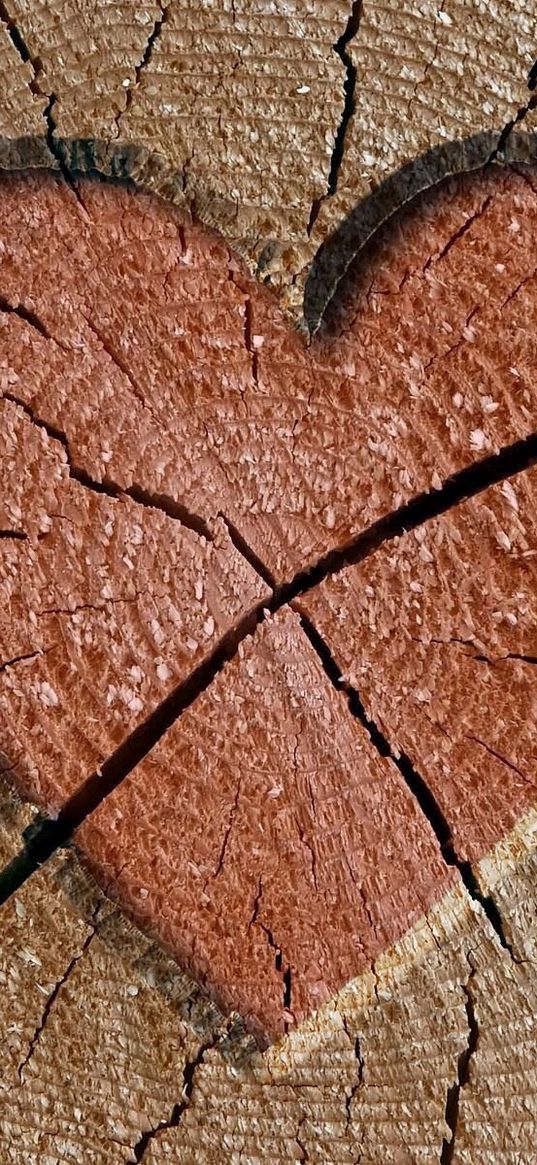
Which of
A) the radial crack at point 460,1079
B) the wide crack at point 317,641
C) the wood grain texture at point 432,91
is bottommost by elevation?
the radial crack at point 460,1079

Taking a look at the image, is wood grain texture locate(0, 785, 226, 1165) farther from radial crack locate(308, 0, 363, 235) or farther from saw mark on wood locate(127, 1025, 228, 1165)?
radial crack locate(308, 0, 363, 235)

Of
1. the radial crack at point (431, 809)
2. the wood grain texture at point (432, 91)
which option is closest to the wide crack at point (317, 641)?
the radial crack at point (431, 809)

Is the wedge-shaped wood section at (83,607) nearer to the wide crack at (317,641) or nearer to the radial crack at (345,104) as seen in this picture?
the wide crack at (317,641)

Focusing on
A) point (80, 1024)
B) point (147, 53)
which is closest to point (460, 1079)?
point (80, 1024)

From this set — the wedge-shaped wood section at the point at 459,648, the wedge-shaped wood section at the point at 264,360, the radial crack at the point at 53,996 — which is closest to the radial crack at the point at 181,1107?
the radial crack at the point at 53,996

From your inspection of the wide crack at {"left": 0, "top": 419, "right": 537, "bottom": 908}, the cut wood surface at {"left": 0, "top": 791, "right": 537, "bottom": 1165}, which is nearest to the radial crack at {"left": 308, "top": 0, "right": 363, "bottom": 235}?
the wide crack at {"left": 0, "top": 419, "right": 537, "bottom": 908}

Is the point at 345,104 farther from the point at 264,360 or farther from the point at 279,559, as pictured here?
the point at 279,559

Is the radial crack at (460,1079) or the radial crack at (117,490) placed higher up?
the radial crack at (117,490)
